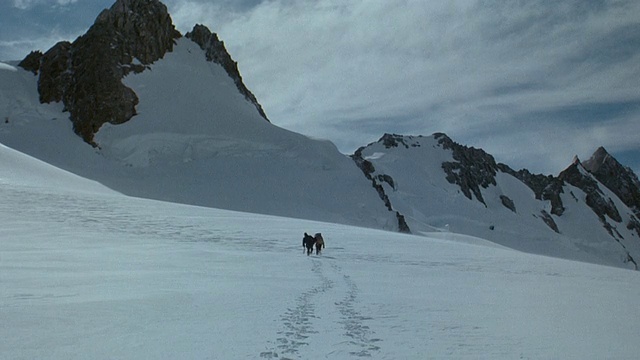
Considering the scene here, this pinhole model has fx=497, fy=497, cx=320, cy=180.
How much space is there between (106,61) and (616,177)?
523ft

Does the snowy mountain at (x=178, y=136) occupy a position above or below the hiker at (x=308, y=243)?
above

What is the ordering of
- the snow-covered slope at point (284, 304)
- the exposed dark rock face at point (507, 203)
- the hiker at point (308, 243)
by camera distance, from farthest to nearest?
1. the exposed dark rock face at point (507, 203)
2. the hiker at point (308, 243)
3. the snow-covered slope at point (284, 304)

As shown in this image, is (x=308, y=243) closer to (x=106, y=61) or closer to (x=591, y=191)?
(x=106, y=61)

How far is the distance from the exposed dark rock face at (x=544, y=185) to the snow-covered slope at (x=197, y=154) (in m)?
87.5

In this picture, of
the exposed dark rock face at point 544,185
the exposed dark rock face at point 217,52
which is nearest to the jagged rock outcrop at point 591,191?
the exposed dark rock face at point 544,185

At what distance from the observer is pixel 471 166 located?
117 m

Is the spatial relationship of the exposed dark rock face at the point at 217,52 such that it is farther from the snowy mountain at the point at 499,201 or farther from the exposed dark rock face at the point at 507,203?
the exposed dark rock face at the point at 507,203

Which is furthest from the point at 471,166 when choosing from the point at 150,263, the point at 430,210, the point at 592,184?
the point at 150,263

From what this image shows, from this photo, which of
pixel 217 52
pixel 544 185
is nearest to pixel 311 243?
pixel 217 52

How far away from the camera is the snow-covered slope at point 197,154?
4572 cm

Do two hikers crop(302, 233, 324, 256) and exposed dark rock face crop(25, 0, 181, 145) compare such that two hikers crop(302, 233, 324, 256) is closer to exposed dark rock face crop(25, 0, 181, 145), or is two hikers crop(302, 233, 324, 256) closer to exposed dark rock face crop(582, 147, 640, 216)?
exposed dark rock face crop(25, 0, 181, 145)

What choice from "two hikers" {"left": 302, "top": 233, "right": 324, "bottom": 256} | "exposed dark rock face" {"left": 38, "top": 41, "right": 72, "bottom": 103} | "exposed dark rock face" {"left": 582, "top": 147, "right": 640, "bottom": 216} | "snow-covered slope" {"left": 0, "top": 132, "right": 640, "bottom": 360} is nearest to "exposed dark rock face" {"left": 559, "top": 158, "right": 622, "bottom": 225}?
"exposed dark rock face" {"left": 582, "top": 147, "right": 640, "bottom": 216}

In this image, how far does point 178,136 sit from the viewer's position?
176 ft

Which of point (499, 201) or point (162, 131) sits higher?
point (162, 131)
